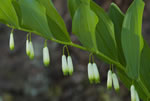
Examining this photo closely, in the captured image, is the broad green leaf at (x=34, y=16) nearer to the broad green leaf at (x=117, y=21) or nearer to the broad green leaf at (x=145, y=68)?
the broad green leaf at (x=117, y=21)

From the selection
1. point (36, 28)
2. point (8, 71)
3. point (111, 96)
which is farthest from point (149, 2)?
point (36, 28)

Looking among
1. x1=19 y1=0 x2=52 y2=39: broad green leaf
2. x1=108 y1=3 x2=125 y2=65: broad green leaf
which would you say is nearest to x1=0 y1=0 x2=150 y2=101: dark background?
x1=108 y1=3 x2=125 y2=65: broad green leaf

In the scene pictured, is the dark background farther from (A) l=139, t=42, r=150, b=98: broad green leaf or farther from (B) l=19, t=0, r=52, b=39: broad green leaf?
(B) l=19, t=0, r=52, b=39: broad green leaf

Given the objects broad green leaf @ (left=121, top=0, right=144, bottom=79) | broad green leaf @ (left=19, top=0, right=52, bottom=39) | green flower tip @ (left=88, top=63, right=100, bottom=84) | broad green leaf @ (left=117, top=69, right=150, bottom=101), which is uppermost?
broad green leaf @ (left=19, top=0, right=52, bottom=39)

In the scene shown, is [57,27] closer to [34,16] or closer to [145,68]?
[34,16]

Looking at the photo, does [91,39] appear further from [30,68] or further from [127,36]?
[30,68]

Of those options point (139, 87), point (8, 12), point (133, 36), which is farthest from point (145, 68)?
point (8, 12)
